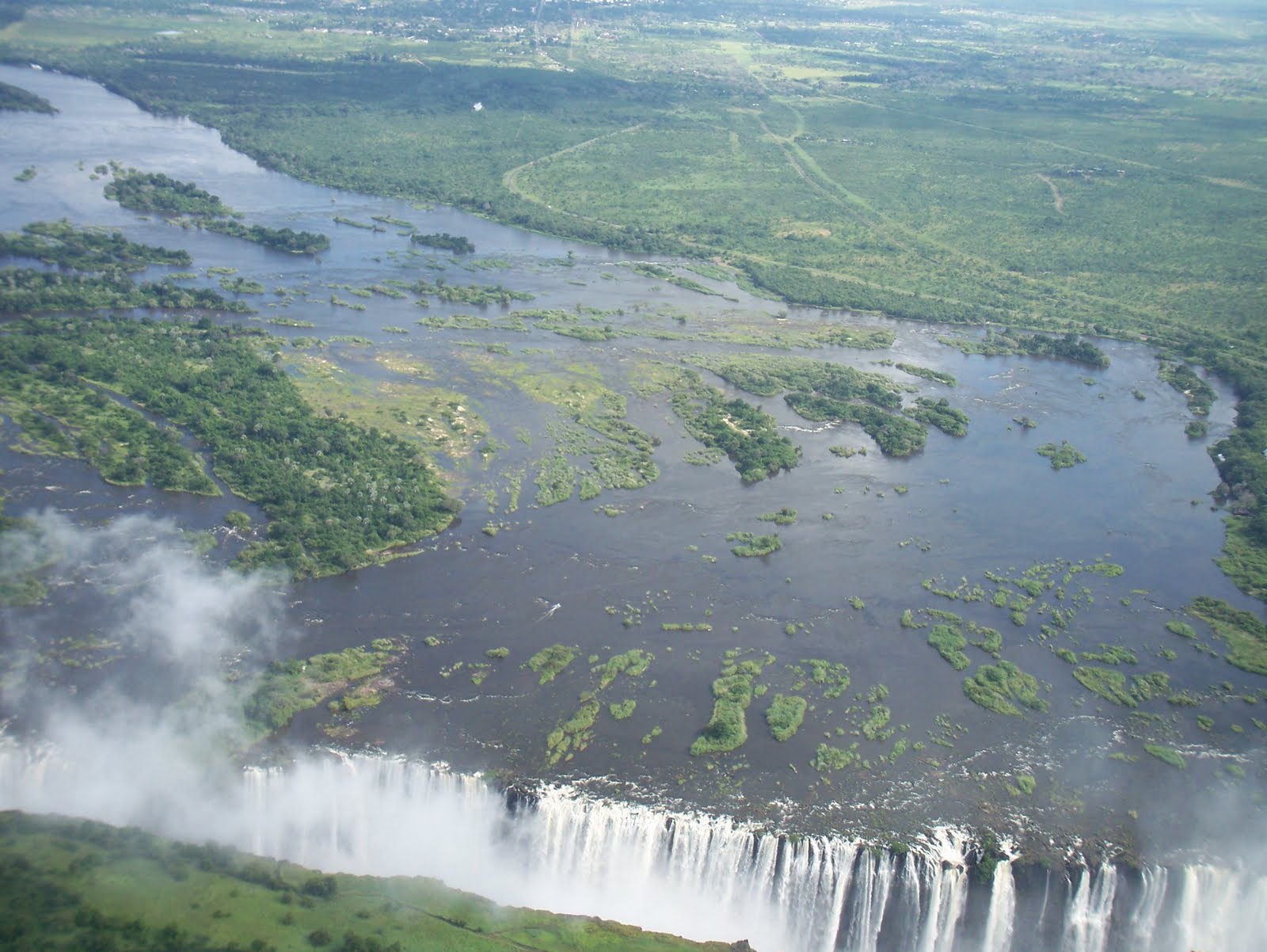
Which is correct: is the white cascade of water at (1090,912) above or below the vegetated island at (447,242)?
below

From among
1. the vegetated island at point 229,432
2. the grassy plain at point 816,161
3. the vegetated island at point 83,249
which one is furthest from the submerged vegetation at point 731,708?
the vegetated island at point 83,249

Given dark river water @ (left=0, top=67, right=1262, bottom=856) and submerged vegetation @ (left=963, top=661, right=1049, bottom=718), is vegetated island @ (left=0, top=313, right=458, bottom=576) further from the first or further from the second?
submerged vegetation @ (left=963, top=661, right=1049, bottom=718)

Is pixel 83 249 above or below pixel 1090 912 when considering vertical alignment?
above

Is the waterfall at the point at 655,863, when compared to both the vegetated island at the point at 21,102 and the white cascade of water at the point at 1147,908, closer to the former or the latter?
the white cascade of water at the point at 1147,908

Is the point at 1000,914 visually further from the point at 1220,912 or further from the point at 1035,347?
the point at 1035,347

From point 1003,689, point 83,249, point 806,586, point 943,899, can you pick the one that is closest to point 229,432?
point 806,586

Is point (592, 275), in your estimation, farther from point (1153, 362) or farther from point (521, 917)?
point (521, 917)
